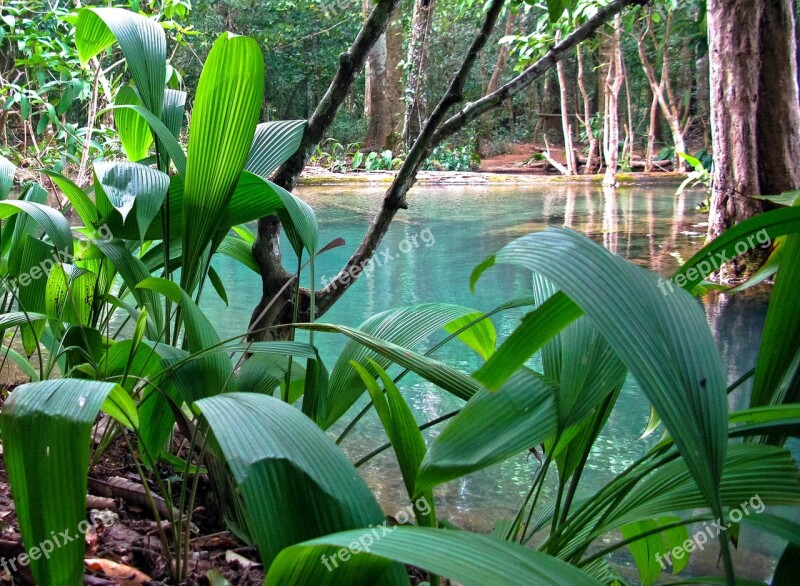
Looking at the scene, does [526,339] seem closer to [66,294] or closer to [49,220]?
[49,220]

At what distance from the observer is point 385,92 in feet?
33.6

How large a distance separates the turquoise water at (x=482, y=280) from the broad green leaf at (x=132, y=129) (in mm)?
784

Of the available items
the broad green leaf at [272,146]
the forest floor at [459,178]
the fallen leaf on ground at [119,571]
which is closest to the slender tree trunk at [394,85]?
the forest floor at [459,178]

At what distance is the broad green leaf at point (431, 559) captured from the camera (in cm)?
41

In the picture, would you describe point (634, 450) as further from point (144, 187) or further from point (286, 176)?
point (144, 187)

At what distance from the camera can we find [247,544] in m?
1.04

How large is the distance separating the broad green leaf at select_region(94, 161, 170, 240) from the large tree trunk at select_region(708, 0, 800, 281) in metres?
2.59

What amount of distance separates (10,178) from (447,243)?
2803 mm

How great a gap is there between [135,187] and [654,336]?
79cm

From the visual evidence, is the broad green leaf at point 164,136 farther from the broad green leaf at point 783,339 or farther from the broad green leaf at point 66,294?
the broad green leaf at point 783,339

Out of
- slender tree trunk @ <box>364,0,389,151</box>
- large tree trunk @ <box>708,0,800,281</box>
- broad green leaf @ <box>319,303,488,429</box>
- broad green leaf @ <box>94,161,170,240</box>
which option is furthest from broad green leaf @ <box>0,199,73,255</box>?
slender tree trunk @ <box>364,0,389,151</box>

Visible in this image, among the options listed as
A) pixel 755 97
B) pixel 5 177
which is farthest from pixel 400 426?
pixel 755 97

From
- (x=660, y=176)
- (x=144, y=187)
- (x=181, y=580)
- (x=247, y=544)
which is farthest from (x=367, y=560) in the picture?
(x=660, y=176)

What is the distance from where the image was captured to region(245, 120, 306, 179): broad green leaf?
4.06ft
